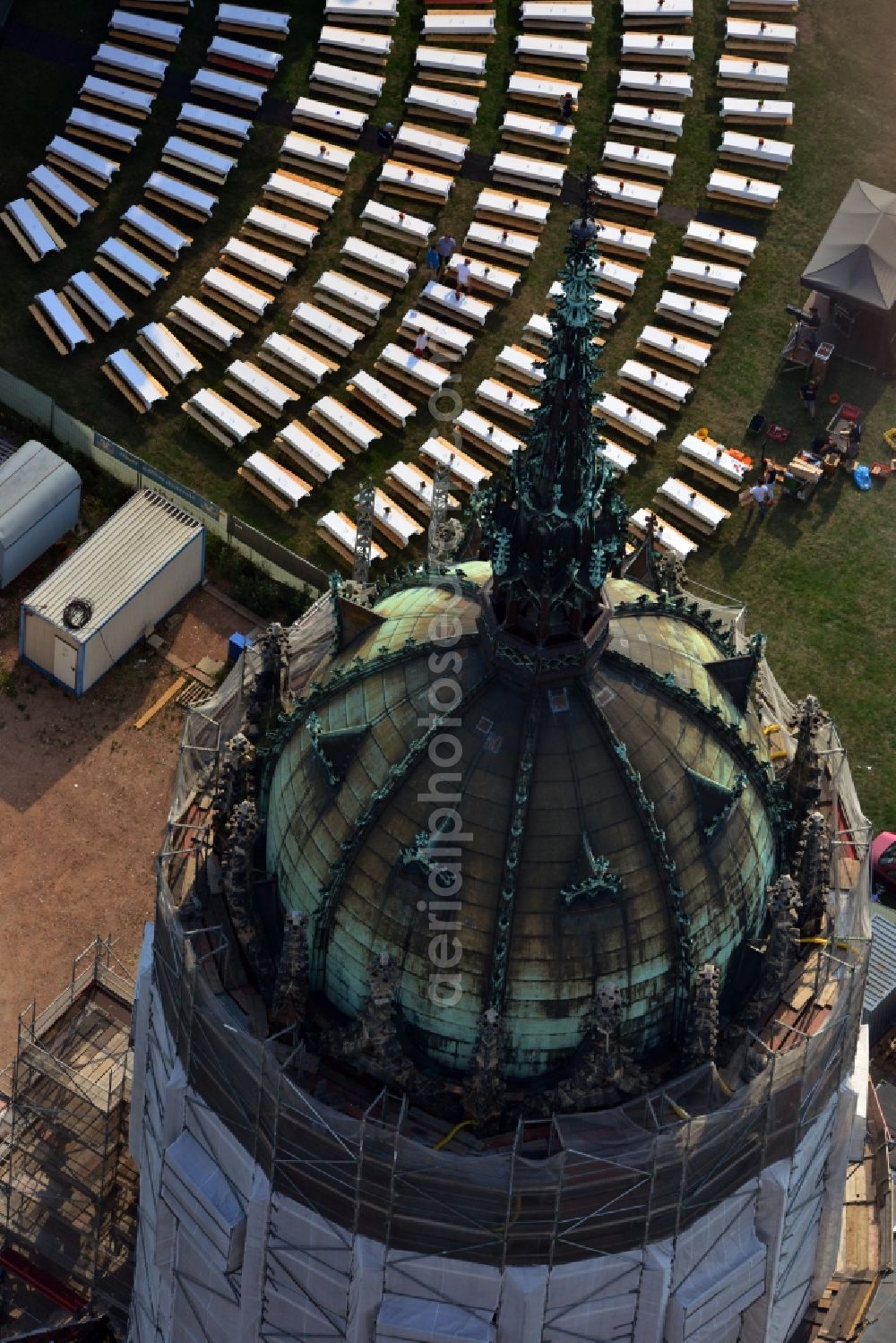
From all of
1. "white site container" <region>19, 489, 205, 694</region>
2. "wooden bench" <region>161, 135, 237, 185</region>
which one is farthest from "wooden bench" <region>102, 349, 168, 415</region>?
"wooden bench" <region>161, 135, 237, 185</region>

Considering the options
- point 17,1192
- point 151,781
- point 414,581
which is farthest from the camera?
point 151,781

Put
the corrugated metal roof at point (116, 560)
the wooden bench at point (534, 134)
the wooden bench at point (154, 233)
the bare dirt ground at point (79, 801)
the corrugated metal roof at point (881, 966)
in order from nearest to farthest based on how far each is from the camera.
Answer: the corrugated metal roof at point (881, 966) < the bare dirt ground at point (79, 801) < the corrugated metal roof at point (116, 560) < the wooden bench at point (154, 233) < the wooden bench at point (534, 134)

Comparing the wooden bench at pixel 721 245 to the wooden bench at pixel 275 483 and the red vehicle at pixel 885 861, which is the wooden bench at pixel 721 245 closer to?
the wooden bench at pixel 275 483

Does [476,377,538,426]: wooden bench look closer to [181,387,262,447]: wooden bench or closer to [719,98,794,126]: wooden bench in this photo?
[181,387,262,447]: wooden bench

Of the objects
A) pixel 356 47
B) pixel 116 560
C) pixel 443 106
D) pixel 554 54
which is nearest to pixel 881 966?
pixel 116 560

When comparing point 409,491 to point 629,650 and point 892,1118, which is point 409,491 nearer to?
point 892,1118

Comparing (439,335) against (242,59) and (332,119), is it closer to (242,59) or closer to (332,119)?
(332,119)

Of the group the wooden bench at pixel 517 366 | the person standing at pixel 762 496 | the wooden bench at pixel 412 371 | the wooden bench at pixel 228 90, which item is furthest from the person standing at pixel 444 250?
the person standing at pixel 762 496

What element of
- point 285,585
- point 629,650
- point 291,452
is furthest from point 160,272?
point 629,650
